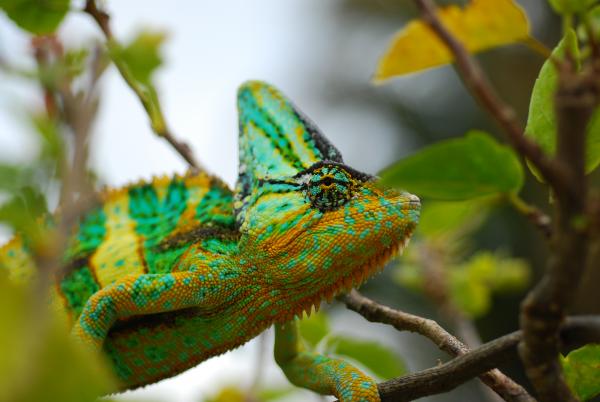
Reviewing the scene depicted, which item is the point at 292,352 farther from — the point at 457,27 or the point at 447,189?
the point at 447,189

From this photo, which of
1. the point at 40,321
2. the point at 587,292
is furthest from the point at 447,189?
the point at 587,292

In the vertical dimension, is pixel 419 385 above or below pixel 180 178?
below

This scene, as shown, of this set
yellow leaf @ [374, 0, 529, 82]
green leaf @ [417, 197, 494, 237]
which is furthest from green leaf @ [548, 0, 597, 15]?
green leaf @ [417, 197, 494, 237]

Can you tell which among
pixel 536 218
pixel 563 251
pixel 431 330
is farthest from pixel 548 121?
pixel 431 330

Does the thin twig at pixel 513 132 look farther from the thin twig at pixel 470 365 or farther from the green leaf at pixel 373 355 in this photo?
the green leaf at pixel 373 355

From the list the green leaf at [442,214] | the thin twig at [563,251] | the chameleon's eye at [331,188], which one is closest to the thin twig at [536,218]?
the green leaf at [442,214]

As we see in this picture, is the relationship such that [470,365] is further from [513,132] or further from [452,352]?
[513,132]
